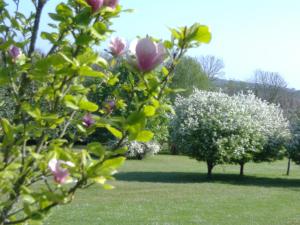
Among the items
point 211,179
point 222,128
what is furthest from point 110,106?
point 211,179

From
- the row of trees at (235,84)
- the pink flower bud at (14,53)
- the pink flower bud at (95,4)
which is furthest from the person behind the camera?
the row of trees at (235,84)

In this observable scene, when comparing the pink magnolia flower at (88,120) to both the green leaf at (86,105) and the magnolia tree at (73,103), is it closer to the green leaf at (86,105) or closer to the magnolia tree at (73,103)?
the magnolia tree at (73,103)

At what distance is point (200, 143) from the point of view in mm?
19562

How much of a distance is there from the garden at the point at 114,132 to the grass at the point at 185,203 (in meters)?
0.04

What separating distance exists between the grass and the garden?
0.13 feet

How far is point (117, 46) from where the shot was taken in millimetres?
1662

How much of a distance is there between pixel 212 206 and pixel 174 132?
8.14m

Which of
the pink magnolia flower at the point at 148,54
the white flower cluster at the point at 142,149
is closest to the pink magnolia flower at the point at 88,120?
the pink magnolia flower at the point at 148,54

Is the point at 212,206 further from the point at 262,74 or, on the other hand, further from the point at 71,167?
the point at 262,74

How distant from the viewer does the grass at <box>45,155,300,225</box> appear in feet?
34.2

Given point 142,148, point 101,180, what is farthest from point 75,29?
point 142,148

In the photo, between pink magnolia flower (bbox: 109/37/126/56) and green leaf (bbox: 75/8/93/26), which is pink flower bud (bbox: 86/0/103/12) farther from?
pink magnolia flower (bbox: 109/37/126/56)

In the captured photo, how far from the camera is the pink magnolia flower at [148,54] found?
1.22 meters

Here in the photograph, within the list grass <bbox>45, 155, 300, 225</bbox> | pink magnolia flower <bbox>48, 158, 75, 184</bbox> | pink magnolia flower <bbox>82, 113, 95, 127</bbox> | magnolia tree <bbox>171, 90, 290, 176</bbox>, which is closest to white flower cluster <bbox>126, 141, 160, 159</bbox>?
magnolia tree <bbox>171, 90, 290, 176</bbox>
